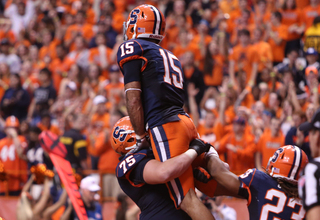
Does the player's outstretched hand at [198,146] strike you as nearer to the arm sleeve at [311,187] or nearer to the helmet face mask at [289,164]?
the helmet face mask at [289,164]

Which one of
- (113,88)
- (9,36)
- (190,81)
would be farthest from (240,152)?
(9,36)

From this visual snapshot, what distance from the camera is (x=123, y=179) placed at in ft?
15.9

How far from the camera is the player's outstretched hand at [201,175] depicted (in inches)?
192

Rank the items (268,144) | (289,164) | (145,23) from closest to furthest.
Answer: (289,164) < (145,23) < (268,144)

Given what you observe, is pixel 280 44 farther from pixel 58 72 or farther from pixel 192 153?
pixel 192 153

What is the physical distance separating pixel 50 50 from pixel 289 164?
11258 millimetres

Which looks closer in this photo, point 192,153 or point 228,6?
point 192,153

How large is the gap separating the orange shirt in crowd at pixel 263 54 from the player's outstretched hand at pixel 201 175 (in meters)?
6.61

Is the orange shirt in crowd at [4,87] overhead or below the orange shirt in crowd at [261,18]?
below

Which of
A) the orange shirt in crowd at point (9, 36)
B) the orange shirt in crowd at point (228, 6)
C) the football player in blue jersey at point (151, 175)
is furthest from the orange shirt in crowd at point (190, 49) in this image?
the football player in blue jersey at point (151, 175)

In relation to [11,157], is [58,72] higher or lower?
higher

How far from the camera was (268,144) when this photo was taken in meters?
8.93

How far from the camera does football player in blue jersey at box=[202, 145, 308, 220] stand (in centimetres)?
455

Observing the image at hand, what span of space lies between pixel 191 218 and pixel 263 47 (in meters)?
A: 7.21
